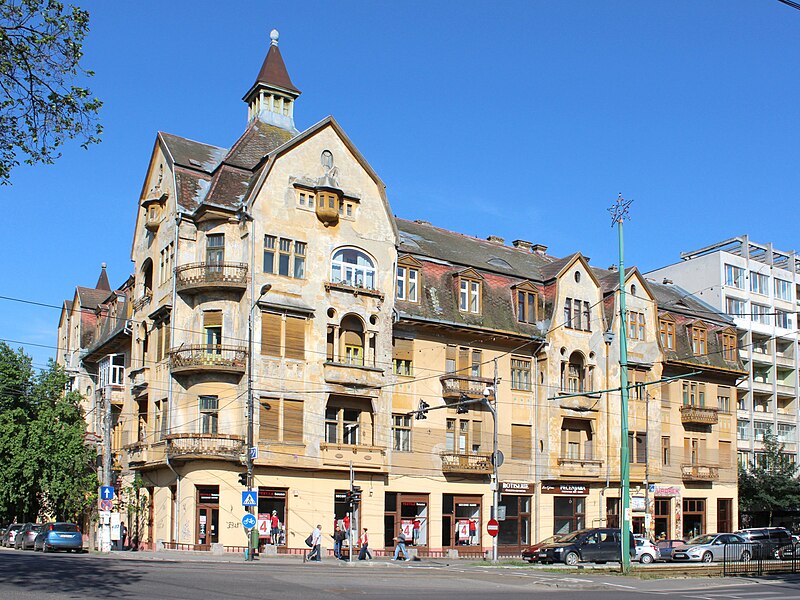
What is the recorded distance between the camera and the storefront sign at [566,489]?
2051 inches

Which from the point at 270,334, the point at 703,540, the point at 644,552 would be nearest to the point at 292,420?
the point at 270,334

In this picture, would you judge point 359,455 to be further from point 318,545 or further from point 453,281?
point 453,281

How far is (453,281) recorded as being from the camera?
167 ft

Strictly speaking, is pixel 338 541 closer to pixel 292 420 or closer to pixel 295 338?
pixel 292 420

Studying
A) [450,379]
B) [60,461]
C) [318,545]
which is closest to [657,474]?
[450,379]

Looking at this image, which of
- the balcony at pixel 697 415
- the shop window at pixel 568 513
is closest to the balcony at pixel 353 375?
the shop window at pixel 568 513

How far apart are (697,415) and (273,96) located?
32128 mm

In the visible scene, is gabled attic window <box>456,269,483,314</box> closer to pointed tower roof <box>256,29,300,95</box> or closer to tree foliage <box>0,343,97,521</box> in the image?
pointed tower roof <box>256,29,300,95</box>

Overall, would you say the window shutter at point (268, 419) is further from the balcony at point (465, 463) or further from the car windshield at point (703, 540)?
the car windshield at point (703, 540)

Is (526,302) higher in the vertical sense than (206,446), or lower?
higher

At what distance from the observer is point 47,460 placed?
2125 inches

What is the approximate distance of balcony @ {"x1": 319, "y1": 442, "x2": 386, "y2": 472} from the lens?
44094mm

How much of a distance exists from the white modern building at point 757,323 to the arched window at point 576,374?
87.8 feet

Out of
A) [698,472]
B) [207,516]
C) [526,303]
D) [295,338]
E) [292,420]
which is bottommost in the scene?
[207,516]
